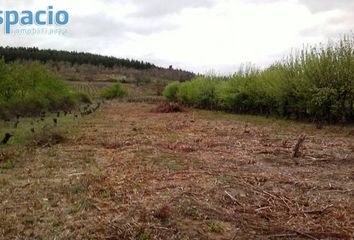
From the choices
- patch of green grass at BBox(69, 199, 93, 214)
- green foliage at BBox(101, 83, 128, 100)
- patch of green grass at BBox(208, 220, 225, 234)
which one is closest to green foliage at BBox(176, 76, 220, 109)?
green foliage at BBox(101, 83, 128, 100)

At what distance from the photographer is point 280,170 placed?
1062 centimetres

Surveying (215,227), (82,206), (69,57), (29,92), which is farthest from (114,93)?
(215,227)

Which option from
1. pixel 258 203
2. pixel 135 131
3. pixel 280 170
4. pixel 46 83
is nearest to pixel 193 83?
pixel 46 83

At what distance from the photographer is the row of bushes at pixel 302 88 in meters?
24.3

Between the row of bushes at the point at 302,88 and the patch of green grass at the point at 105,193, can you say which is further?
the row of bushes at the point at 302,88

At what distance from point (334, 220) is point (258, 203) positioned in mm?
1407

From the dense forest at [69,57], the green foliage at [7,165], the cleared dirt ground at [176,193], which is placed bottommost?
the green foliage at [7,165]

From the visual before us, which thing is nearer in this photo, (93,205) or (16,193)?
(93,205)

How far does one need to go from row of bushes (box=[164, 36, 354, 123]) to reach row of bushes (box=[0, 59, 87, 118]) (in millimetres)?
16242

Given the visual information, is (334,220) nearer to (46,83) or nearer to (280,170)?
(280,170)

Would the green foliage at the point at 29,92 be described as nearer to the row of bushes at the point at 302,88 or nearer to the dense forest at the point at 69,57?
the row of bushes at the point at 302,88

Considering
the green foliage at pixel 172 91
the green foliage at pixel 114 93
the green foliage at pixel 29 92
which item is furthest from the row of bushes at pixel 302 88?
the green foliage at pixel 114 93

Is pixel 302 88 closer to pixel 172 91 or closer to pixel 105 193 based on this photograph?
pixel 105 193

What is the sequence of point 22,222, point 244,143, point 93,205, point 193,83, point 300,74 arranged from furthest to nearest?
point 193,83 < point 300,74 < point 244,143 < point 93,205 < point 22,222
